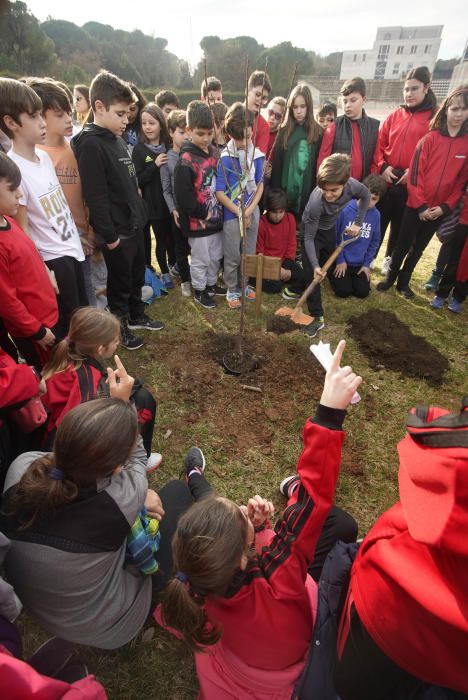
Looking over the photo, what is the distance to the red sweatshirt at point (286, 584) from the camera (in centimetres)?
122

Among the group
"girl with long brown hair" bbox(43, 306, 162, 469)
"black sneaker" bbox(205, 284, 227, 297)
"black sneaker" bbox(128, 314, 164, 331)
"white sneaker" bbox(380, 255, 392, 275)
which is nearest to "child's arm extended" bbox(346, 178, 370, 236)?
"white sneaker" bbox(380, 255, 392, 275)

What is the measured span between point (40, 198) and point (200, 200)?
177cm

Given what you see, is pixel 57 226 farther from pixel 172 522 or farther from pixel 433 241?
pixel 433 241

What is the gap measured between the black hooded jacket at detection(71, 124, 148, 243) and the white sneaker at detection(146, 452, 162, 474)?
187cm

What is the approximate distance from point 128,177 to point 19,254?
1.34 m

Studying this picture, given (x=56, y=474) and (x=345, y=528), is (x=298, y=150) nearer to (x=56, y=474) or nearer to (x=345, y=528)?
(x=345, y=528)

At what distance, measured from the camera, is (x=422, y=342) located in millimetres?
3893

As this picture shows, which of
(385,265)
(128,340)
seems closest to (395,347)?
(385,265)

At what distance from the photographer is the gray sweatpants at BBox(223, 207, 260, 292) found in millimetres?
4243

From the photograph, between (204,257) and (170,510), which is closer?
(170,510)

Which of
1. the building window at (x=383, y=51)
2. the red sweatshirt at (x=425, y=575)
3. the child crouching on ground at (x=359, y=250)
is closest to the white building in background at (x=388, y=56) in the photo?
the building window at (x=383, y=51)

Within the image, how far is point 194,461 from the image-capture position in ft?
8.10

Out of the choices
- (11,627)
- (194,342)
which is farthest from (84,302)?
(11,627)

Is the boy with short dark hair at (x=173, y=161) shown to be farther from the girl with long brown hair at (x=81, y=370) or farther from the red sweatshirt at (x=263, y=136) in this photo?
the girl with long brown hair at (x=81, y=370)
